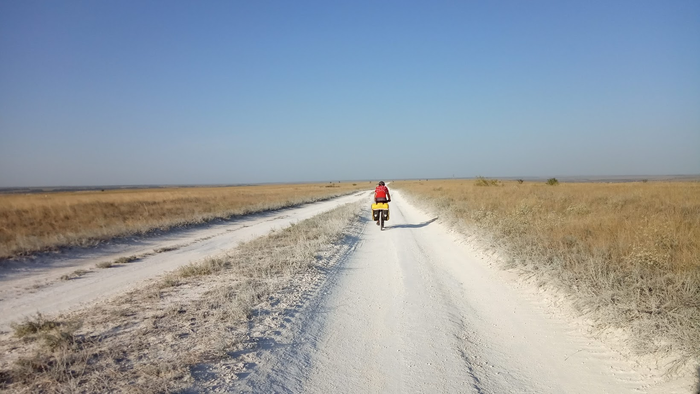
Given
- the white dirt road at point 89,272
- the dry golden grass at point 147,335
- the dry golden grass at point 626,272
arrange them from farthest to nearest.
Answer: the white dirt road at point 89,272
the dry golden grass at point 626,272
the dry golden grass at point 147,335

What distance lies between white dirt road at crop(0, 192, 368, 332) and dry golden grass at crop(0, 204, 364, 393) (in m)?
0.70

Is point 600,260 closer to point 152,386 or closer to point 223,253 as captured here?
point 152,386

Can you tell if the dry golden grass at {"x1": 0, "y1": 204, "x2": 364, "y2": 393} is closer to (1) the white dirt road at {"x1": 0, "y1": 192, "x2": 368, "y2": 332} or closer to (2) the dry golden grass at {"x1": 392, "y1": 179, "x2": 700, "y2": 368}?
(1) the white dirt road at {"x1": 0, "y1": 192, "x2": 368, "y2": 332}

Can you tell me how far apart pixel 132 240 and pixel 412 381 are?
46.5 feet

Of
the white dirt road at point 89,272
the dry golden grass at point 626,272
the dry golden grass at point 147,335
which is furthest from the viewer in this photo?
the white dirt road at point 89,272

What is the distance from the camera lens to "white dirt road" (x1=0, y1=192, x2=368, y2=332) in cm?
650

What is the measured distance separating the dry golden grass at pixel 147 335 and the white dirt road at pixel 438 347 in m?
0.69

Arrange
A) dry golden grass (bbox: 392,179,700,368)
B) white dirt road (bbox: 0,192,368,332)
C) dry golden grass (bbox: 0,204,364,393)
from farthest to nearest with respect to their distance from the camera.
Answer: white dirt road (bbox: 0,192,368,332), dry golden grass (bbox: 392,179,700,368), dry golden grass (bbox: 0,204,364,393)

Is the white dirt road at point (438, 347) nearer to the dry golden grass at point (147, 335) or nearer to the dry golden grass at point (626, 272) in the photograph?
the dry golden grass at point (626, 272)

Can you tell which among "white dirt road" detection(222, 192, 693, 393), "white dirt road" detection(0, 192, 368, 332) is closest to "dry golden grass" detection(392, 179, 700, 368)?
"white dirt road" detection(222, 192, 693, 393)

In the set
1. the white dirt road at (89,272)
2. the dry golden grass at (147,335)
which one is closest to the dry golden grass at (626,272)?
the dry golden grass at (147,335)

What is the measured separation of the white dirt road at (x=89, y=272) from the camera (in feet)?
21.3

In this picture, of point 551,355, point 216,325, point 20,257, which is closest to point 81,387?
point 216,325

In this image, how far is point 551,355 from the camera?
4195 millimetres
